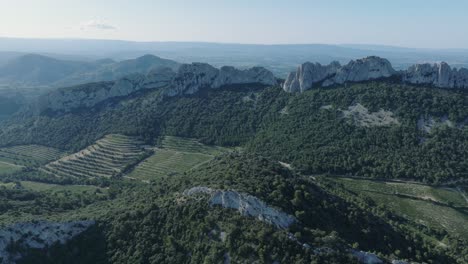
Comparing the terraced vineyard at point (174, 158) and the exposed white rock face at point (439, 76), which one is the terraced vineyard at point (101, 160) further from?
the exposed white rock face at point (439, 76)

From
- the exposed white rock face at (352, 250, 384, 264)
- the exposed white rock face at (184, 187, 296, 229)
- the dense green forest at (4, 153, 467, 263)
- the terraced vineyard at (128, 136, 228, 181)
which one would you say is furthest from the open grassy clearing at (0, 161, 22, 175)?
the exposed white rock face at (352, 250, 384, 264)

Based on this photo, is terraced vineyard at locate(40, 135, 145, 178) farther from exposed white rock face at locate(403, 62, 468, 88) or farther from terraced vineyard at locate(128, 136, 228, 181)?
exposed white rock face at locate(403, 62, 468, 88)

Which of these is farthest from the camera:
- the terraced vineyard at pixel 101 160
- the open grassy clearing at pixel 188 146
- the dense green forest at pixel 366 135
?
the open grassy clearing at pixel 188 146

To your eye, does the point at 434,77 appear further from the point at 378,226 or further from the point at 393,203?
the point at 378,226

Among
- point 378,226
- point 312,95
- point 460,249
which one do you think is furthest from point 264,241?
point 312,95

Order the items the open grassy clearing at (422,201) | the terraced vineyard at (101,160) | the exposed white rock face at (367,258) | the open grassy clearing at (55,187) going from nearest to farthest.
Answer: the exposed white rock face at (367,258), the open grassy clearing at (422,201), the open grassy clearing at (55,187), the terraced vineyard at (101,160)

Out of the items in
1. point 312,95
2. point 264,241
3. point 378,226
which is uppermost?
point 312,95

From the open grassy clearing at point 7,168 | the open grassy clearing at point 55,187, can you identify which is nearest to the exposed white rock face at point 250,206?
the open grassy clearing at point 55,187
